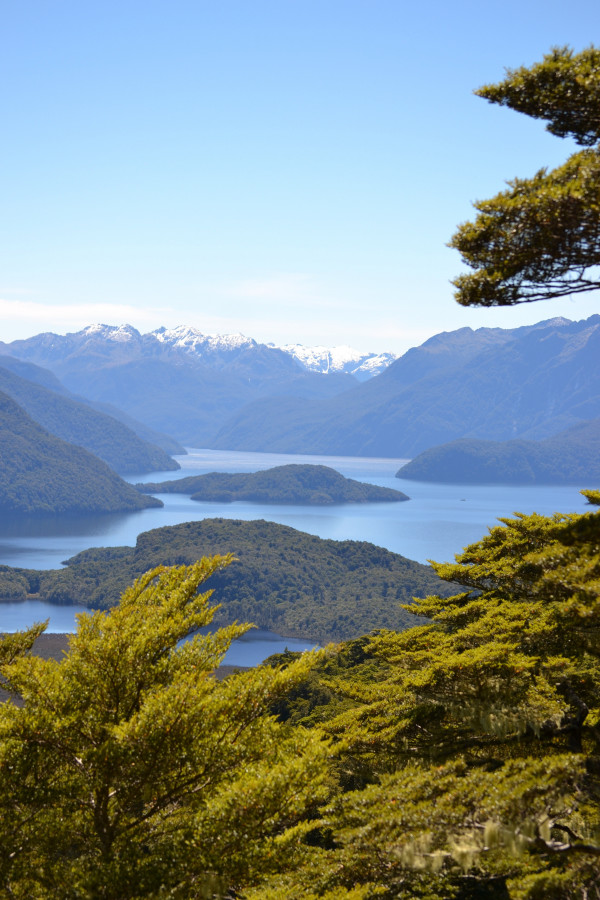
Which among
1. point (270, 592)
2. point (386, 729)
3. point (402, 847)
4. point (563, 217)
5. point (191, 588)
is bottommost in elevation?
point (270, 592)

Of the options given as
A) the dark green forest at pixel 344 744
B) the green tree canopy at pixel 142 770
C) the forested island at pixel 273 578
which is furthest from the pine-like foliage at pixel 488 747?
Result: the forested island at pixel 273 578

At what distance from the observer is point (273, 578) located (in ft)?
428

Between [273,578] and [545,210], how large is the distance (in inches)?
4988

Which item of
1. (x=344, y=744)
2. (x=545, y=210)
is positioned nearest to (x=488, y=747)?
(x=344, y=744)

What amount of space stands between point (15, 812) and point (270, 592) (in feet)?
395

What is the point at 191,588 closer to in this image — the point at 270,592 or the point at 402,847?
the point at 402,847

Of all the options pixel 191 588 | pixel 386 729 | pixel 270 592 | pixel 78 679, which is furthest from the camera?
pixel 270 592

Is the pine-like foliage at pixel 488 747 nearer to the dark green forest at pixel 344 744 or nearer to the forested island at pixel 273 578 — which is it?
the dark green forest at pixel 344 744

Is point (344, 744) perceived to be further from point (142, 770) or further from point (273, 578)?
point (273, 578)

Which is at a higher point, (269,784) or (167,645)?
(167,645)

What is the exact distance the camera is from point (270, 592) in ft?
416

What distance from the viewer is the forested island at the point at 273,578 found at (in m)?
114

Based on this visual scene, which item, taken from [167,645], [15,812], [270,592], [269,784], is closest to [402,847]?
[269,784]

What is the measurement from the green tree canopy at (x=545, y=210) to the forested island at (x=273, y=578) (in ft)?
324
